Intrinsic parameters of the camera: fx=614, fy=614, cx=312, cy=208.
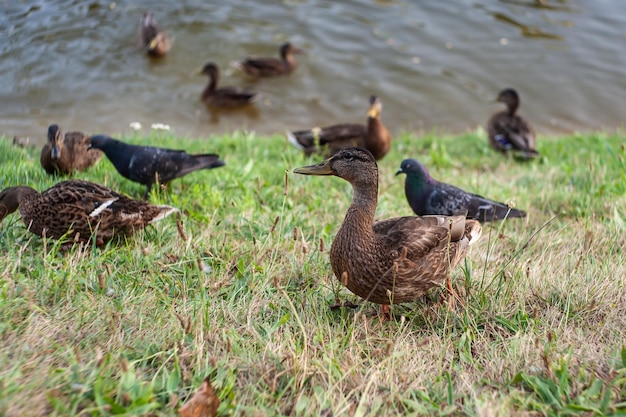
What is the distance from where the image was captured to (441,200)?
17.1ft

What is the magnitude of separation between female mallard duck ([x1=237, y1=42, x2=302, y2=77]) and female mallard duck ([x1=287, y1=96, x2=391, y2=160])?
354 cm

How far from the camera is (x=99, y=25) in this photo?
1148 cm

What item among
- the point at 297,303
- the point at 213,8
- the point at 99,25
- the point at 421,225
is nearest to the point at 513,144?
the point at 421,225

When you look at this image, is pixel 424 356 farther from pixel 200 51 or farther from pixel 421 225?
pixel 200 51

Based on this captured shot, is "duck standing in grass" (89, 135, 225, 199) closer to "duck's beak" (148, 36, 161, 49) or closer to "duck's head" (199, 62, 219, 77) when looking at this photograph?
"duck's head" (199, 62, 219, 77)

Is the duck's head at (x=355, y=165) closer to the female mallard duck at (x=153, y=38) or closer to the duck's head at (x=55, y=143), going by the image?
the duck's head at (x=55, y=143)

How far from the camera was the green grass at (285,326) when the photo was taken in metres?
2.66

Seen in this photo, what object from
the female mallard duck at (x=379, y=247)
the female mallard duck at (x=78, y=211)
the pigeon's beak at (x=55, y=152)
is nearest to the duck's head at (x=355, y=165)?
the female mallard duck at (x=379, y=247)

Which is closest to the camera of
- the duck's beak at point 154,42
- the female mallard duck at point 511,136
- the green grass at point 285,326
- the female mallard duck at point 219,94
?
the green grass at point 285,326

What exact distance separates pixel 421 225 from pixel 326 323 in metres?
0.94

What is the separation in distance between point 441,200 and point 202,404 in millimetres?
3237

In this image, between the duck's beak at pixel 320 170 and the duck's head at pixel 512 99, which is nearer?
the duck's beak at pixel 320 170

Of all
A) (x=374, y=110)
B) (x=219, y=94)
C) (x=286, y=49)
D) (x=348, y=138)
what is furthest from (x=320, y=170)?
(x=286, y=49)

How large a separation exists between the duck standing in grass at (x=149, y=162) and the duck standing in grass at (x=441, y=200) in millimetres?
1758
